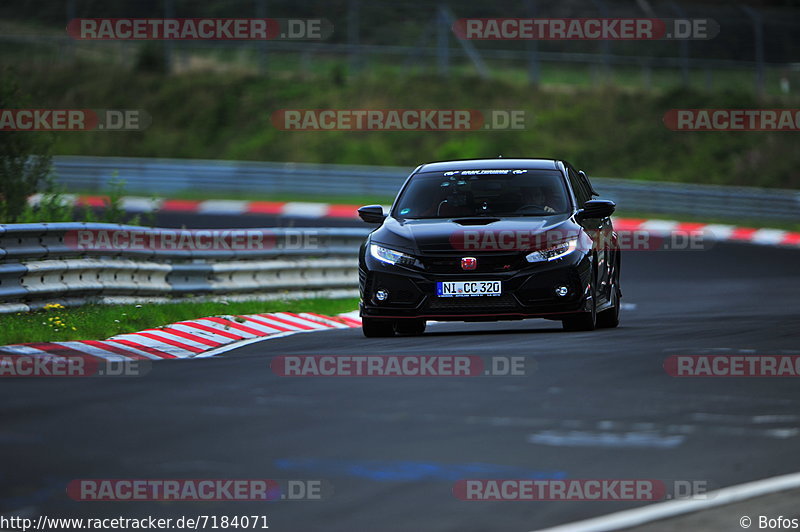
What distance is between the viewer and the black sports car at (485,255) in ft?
40.7

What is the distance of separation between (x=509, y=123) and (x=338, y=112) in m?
6.01

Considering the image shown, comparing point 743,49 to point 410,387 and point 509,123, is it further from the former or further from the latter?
point 410,387

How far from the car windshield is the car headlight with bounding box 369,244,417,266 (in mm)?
670

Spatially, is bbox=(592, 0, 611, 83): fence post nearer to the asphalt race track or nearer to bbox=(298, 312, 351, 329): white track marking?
bbox=(298, 312, 351, 329): white track marking

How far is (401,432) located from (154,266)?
8283 mm

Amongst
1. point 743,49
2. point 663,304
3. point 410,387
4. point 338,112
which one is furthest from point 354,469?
point 338,112

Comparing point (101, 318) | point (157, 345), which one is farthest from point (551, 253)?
point (101, 318)

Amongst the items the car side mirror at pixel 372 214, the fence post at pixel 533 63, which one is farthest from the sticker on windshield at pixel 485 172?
the fence post at pixel 533 63

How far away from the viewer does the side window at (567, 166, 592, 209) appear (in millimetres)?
13852

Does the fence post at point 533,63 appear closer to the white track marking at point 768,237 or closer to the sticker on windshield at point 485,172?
the white track marking at point 768,237

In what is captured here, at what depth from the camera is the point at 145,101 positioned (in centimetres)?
4894

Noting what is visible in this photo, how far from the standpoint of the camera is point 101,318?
13.7 m

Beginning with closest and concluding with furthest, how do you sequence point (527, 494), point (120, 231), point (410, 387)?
point (527, 494), point (410, 387), point (120, 231)

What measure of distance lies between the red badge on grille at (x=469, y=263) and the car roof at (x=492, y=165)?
168cm
